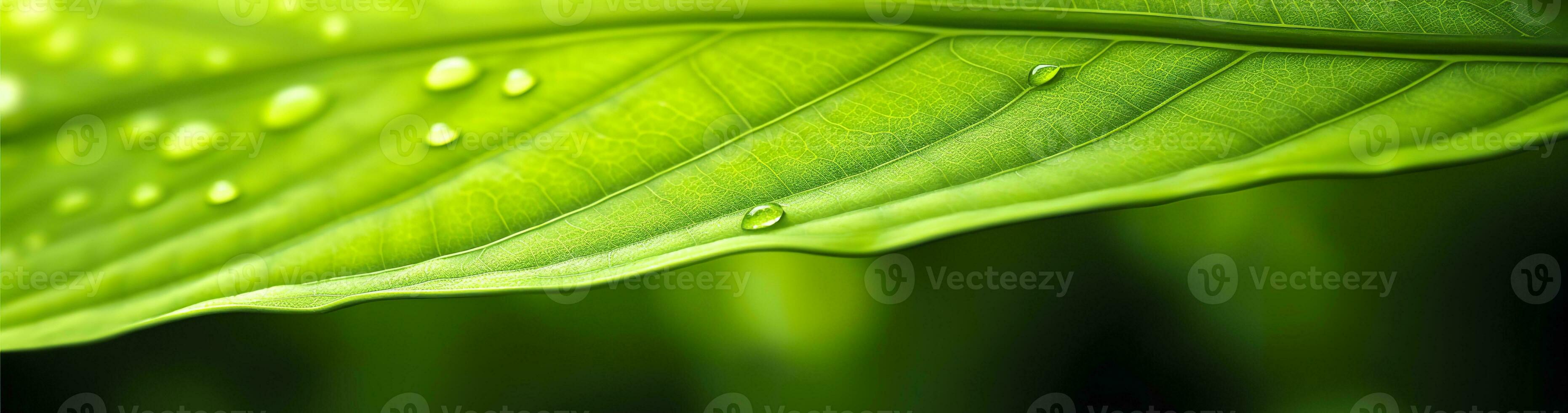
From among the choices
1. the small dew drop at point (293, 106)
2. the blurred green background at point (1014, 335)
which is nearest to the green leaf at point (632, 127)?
the small dew drop at point (293, 106)

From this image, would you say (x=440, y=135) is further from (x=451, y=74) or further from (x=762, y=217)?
(x=762, y=217)

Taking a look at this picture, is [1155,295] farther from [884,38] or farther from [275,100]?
[275,100]

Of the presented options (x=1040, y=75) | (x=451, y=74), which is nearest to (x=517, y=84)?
(x=451, y=74)

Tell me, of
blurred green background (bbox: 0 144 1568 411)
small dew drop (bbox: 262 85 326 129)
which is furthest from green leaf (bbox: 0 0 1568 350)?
blurred green background (bbox: 0 144 1568 411)

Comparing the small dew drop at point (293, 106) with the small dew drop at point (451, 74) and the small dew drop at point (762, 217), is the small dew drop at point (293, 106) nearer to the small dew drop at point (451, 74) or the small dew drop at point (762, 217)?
the small dew drop at point (451, 74)

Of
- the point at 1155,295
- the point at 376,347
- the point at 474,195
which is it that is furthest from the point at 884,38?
the point at 376,347

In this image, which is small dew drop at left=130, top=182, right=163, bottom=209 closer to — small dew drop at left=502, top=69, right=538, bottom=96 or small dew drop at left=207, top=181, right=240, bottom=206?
small dew drop at left=207, top=181, right=240, bottom=206
